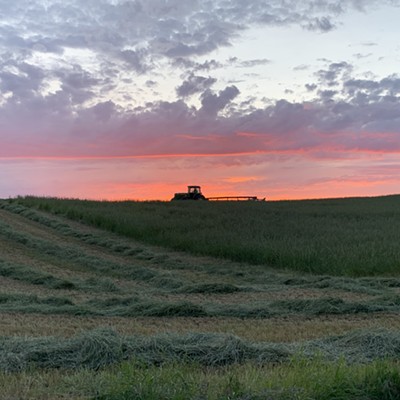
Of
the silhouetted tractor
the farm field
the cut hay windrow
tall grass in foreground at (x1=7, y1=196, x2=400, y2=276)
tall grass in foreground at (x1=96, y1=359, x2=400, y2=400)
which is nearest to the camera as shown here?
tall grass in foreground at (x1=96, y1=359, x2=400, y2=400)

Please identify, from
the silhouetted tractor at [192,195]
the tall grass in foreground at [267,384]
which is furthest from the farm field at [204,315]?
the silhouetted tractor at [192,195]

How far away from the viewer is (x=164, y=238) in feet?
72.5

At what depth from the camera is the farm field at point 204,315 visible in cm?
488

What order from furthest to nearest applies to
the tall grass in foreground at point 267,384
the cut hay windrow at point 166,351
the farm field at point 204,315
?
the cut hay windrow at point 166,351 → the farm field at point 204,315 → the tall grass in foreground at point 267,384

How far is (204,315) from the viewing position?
9.45 metres

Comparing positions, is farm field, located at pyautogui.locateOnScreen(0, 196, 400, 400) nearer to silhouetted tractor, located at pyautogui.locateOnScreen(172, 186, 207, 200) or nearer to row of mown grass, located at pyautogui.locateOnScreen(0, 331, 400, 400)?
row of mown grass, located at pyautogui.locateOnScreen(0, 331, 400, 400)

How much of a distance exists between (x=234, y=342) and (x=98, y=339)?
62.0 inches

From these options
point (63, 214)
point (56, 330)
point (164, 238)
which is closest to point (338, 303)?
point (56, 330)

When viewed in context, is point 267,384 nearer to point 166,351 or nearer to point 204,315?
point 166,351

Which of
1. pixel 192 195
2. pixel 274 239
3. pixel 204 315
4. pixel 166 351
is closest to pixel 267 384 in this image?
pixel 166 351

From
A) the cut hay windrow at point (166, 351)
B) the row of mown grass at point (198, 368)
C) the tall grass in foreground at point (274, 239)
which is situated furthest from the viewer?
the tall grass in foreground at point (274, 239)

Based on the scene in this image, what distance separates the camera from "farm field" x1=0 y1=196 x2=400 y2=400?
4883 mm

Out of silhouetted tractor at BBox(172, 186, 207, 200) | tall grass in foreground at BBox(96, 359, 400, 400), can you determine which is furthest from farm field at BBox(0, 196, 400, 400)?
silhouetted tractor at BBox(172, 186, 207, 200)

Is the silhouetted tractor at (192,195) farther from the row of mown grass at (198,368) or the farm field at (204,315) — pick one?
the row of mown grass at (198,368)
